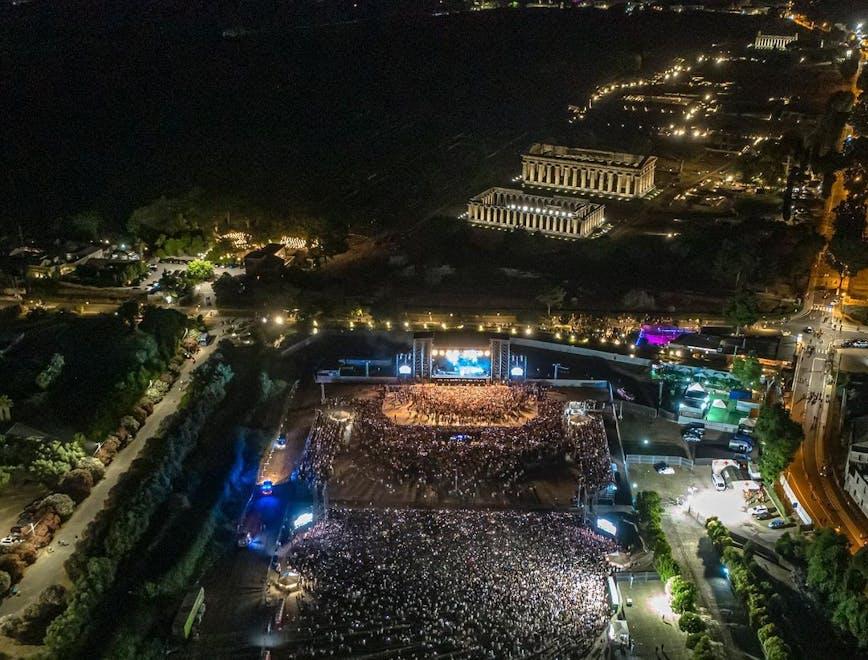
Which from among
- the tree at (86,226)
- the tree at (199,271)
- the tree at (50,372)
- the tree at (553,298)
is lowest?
the tree at (50,372)

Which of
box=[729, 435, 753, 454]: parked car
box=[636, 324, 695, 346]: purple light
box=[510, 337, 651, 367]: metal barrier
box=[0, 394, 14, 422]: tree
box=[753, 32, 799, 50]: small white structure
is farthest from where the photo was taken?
box=[753, 32, 799, 50]: small white structure

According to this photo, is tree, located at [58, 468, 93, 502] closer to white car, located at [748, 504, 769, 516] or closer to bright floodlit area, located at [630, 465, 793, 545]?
bright floodlit area, located at [630, 465, 793, 545]

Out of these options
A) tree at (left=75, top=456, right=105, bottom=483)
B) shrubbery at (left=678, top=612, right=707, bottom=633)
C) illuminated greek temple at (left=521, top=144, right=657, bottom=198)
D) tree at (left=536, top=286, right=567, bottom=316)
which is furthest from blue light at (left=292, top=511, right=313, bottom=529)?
illuminated greek temple at (left=521, top=144, right=657, bottom=198)

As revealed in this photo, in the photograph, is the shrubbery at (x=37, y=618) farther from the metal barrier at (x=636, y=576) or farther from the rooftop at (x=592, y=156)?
the rooftop at (x=592, y=156)

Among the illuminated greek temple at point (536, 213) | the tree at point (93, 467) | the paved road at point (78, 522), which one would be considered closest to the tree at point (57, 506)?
the paved road at point (78, 522)

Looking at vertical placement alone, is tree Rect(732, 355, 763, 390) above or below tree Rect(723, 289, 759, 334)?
below

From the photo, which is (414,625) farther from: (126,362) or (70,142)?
(70,142)
